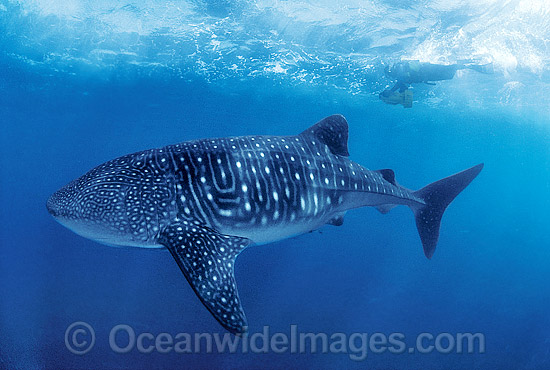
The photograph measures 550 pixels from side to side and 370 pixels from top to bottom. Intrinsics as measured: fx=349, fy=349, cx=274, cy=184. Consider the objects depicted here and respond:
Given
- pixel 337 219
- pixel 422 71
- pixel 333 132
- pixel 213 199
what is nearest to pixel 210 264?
pixel 213 199

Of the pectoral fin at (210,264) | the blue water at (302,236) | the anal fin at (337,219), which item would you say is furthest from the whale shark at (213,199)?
the blue water at (302,236)

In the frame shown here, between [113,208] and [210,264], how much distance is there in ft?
4.52

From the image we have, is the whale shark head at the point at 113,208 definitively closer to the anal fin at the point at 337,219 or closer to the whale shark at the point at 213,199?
the whale shark at the point at 213,199

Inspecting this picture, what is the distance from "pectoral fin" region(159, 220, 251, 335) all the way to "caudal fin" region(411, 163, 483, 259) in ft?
12.7

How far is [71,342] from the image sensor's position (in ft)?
38.4

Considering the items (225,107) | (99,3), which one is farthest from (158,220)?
(225,107)

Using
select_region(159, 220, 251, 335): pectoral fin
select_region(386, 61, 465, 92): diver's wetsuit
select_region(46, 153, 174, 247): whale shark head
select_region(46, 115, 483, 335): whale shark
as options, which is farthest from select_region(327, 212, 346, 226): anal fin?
select_region(386, 61, 465, 92): diver's wetsuit

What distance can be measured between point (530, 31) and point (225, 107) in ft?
101

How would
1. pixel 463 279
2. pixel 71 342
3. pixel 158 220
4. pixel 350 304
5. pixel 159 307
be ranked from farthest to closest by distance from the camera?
1. pixel 463 279
2. pixel 350 304
3. pixel 159 307
4. pixel 71 342
5. pixel 158 220

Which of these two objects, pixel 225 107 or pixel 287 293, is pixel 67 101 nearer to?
pixel 225 107

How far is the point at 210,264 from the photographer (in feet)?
11.9

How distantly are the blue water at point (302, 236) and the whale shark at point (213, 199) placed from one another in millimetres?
8075

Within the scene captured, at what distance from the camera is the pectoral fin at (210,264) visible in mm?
3344

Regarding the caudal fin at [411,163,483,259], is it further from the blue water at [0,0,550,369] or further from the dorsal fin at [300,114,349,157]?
the blue water at [0,0,550,369]
